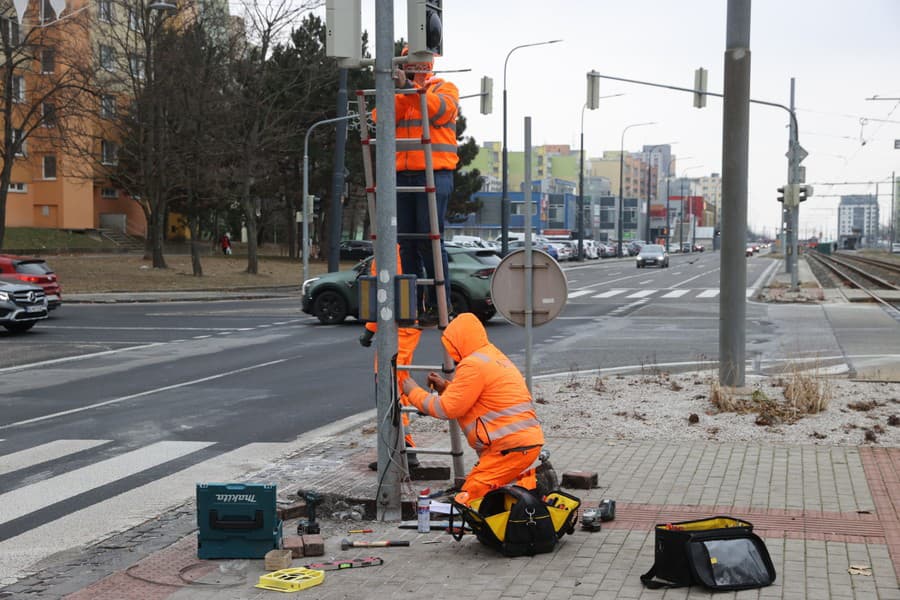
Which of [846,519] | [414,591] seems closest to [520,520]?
[414,591]

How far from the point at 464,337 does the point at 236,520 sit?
1.76 meters

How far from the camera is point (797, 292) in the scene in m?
34.1

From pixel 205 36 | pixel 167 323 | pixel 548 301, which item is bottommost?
pixel 167 323

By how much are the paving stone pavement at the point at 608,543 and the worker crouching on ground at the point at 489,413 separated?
44 cm

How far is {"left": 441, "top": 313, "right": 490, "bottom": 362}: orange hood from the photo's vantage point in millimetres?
6898

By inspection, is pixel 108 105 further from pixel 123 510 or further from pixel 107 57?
pixel 123 510

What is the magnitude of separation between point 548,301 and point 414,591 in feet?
14.3

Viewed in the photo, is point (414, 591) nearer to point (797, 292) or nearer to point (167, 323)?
point (167, 323)

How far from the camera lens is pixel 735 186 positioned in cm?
1181

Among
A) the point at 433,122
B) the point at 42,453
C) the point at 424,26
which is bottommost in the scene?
the point at 42,453

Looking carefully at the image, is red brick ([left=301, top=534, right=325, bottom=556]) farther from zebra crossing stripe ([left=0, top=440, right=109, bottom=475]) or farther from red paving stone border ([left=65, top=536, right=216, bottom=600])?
zebra crossing stripe ([left=0, top=440, right=109, bottom=475])

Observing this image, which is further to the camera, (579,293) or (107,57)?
(107,57)

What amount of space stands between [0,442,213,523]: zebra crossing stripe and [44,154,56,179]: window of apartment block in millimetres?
52509

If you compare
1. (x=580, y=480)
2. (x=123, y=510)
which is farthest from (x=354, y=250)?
(x=580, y=480)
